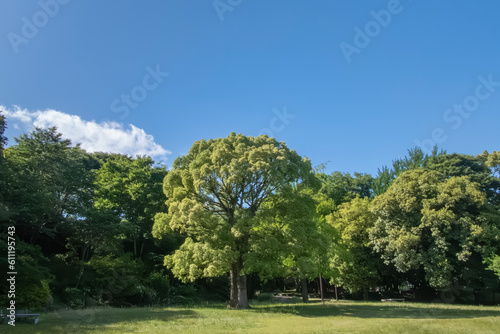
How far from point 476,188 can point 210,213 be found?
20572mm

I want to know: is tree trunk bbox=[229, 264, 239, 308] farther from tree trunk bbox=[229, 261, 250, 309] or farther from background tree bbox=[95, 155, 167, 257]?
background tree bbox=[95, 155, 167, 257]

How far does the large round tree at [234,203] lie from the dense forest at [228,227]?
8cm

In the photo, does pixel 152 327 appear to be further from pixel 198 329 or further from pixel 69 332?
pixel 69 332

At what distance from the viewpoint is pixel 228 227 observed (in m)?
19.0

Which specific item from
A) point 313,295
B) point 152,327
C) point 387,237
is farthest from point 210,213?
point 313,295

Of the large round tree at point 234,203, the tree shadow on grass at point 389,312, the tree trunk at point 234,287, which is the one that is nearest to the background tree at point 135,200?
the large round tree at point 234,203

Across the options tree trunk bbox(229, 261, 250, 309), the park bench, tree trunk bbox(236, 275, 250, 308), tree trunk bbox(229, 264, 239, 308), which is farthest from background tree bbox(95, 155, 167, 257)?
the park bench

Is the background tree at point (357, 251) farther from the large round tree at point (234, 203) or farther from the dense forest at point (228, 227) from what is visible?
the large round tree at point (234, 203)

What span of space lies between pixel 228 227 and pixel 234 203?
6.06 ft

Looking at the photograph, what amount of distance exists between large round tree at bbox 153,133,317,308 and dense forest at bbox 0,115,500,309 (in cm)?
8

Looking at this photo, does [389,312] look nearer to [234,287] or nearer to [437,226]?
[234,287]

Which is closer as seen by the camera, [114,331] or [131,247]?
[114,331]

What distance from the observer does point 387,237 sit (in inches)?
1073

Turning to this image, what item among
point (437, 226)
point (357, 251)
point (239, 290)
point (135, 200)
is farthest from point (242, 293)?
point (437, 226)
